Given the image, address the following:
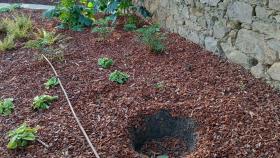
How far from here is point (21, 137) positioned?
2994 mm

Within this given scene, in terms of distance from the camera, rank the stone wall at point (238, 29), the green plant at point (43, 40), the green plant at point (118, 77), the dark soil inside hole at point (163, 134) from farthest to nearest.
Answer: the green plant at point (43, 40) → the green plant at point (118, 77) → the stone wall at point (238, 29) → the dark soil inside hole at point (163, 134)

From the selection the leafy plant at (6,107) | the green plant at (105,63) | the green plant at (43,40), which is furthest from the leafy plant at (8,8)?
the leafy plant at (6,107)

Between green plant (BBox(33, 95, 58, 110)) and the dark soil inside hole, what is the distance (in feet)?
3.19

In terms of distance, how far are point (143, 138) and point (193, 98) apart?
2.22ft

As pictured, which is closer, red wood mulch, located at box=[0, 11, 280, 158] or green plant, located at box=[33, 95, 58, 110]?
red wood mulch, located at box=[0, 11, 280, 158]

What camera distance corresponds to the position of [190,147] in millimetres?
3061

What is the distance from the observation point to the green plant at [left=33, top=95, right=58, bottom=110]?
141 inches

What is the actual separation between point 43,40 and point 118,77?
68.4 inches

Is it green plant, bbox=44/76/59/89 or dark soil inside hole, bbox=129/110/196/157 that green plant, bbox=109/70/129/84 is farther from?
dark soil inside hole, bbox=129/110/196/157

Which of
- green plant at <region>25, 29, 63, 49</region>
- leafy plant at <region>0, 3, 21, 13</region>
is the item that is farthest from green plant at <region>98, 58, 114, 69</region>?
leafy plant at <region>0, 3, 21, 13</region>

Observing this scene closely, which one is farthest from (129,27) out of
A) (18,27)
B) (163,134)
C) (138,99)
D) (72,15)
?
(163,134)

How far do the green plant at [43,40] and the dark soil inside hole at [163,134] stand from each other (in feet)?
7.85

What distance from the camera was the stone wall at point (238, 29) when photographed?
3.47 m

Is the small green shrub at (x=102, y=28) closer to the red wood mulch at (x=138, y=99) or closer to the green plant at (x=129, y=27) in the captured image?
the green plant at (x=129, y=27)
